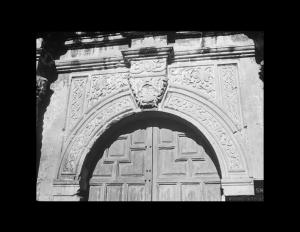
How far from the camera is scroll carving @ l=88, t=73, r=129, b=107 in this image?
364cm

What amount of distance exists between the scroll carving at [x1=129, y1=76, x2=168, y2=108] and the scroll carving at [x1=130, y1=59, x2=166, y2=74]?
12 centimetres

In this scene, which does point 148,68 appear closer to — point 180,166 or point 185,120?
point 185,120

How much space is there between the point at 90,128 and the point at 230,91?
188cm

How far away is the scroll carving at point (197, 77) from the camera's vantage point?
340cm

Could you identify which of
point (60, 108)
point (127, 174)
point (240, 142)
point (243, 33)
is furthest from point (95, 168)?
point (243, 33)

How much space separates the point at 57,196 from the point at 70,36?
231 cm

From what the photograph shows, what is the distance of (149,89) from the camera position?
3.45 meters

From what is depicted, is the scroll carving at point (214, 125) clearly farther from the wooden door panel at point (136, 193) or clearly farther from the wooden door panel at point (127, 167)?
the wooden door panel at point (136, 193)

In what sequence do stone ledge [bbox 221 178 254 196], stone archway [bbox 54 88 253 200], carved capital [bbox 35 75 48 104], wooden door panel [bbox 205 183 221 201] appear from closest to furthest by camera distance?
stone ledge [bbox 221 178 254 196]
stone archway [bbox 54 88 253 200]
wooden door panel [bbox 205 183 221 201]
carved capital [bbox 35 75 48 104]

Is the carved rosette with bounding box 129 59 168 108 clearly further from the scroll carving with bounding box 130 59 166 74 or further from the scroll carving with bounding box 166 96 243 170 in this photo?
the scroll carving with bounding box 166 96 243 170

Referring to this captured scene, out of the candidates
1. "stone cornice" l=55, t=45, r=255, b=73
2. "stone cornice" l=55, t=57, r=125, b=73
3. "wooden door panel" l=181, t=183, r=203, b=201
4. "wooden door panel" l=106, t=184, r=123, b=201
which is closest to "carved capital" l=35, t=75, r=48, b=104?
"stone cornice" l=55, t=57, r=125, b=73

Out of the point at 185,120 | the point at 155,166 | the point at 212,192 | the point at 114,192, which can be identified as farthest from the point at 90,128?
the point at 212,192

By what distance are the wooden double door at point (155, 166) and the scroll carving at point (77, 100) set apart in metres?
0.57

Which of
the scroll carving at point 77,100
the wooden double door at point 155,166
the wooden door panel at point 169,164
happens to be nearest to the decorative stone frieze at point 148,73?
the wooden double door at point 155,166
